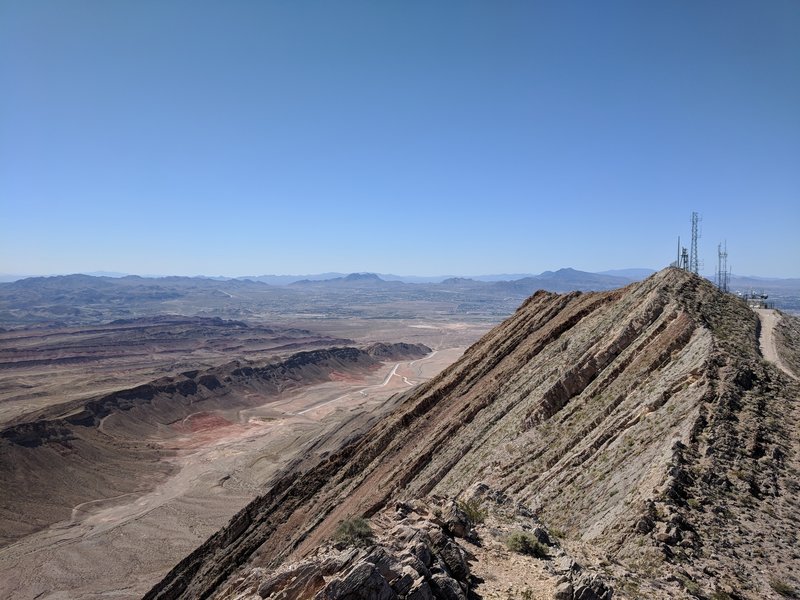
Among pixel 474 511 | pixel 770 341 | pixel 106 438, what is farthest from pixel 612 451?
pixel 106 438

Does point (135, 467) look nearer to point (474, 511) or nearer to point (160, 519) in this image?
→ point (160, 519)

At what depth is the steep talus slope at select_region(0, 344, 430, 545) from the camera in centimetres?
5188

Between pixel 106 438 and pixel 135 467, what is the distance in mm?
9410

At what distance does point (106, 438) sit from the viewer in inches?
2707

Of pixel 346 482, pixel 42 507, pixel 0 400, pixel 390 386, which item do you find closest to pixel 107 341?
pixel 0 400

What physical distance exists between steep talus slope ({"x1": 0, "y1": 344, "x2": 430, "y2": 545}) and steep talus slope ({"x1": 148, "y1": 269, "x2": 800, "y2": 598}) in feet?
113

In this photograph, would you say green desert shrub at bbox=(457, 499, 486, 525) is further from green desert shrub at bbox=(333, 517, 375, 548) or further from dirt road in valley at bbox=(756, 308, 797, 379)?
dirt road in valley at bbox=(756, 308, 797, 379)

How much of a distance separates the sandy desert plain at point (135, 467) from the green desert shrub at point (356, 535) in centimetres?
3239

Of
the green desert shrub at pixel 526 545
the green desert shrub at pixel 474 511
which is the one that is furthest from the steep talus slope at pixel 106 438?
the green desert shrub at pixel 526 545

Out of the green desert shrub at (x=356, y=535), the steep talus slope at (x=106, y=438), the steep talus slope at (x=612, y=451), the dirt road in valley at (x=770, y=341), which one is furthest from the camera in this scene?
the steep talus slope at (x=106, y=438)

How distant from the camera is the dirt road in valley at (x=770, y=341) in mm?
20672

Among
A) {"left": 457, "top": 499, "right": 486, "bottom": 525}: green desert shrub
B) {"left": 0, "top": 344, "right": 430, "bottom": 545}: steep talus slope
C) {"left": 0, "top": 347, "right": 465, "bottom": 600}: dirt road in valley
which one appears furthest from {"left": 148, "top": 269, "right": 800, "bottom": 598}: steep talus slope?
{"left": 0, "top": 344, "right": 430, "bottom": 545}: steep talus slope

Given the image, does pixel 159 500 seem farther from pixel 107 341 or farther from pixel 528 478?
pixel 107 341

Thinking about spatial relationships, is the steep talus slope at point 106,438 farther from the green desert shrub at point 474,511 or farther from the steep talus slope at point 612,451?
the green desert shrub at point 474,511
